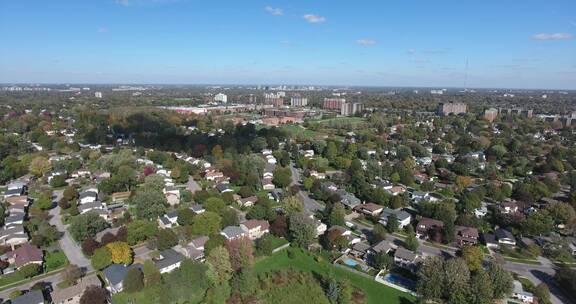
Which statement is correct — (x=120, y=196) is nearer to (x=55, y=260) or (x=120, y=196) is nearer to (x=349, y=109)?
(x=55, y=260)

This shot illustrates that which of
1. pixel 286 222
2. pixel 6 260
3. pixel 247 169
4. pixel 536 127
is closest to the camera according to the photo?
pixel 6 260

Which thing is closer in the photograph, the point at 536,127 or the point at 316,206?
the point at 316,206

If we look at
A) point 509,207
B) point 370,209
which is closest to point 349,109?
point 509,207

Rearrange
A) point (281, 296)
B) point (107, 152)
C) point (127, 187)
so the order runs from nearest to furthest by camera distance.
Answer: point (281, 296) → point (127, 187) → point (107, 152)

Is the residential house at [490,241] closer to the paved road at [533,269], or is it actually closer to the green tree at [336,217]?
the paved road at [533,269]

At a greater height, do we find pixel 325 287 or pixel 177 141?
pixel 177 141

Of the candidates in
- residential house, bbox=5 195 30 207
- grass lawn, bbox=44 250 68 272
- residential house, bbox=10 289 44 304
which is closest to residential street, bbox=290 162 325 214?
grass lawn, bbox=44 250 68 272

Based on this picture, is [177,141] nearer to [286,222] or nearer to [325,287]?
[286,222]

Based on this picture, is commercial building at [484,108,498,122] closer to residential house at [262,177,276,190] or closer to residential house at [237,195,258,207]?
residential house at [262,177,276,190]

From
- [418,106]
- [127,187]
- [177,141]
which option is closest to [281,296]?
[127,187]
